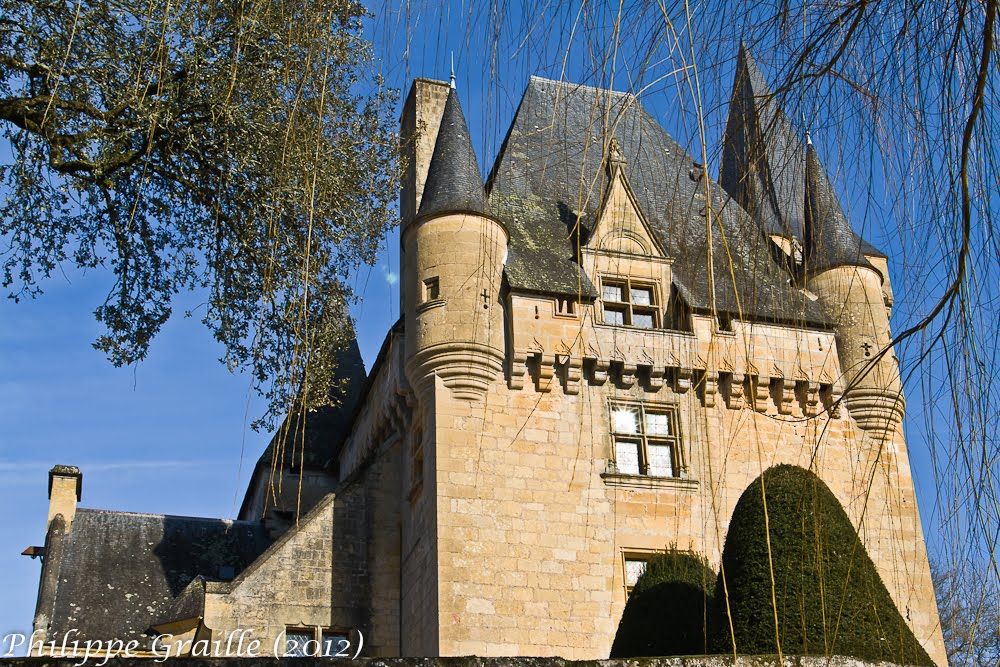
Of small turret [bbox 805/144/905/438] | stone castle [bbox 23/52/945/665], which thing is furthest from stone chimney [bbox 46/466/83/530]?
small turret [bbox 805/144/905/438]

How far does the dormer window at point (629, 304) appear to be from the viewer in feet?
59.7

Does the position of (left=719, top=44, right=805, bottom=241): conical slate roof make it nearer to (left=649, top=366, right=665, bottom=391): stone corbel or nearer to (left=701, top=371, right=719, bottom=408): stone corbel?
(left=701, top=371, right=719, bottom=408): stone corbel

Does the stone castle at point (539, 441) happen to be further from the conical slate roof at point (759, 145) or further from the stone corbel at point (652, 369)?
the conical slate roof at point (759, 145)

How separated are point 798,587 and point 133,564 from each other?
16519 mm

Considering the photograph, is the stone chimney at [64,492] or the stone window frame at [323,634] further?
the stone chimney at [64,492]

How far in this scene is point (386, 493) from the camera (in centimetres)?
1808

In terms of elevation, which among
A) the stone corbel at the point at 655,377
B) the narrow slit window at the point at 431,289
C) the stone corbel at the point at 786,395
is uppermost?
the narrow slit window at the point at 431,289

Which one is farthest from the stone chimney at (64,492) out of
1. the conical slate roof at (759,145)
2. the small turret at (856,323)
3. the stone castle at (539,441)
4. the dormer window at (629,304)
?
the conical slate roof at (759,145)

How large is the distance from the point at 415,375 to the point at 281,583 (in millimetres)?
3640

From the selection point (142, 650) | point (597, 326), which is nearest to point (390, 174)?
point (597, 326)

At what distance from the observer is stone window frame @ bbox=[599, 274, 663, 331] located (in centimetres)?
1810

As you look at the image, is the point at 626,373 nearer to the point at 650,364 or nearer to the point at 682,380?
the point at 650,364

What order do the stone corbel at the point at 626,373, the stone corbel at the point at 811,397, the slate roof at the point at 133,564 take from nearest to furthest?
the stone corbel at the point at 626,373
the stone corbel at the point at 811,397
the slate roof at the point at 133,564

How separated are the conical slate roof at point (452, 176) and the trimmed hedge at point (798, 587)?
29.3ft
